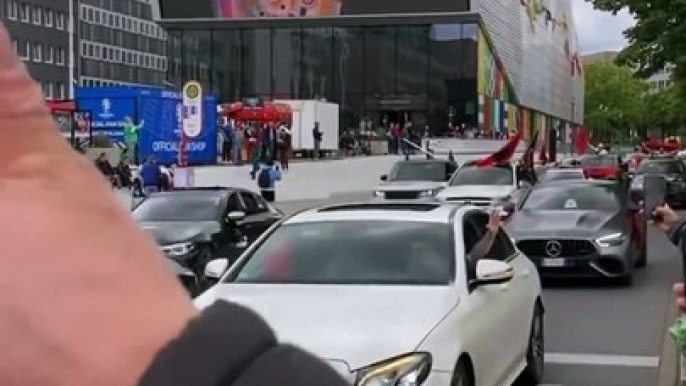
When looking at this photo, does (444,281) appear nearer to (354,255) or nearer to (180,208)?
(354,255)

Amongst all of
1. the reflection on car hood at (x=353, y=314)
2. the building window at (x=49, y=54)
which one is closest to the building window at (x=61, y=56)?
the building window at (x=49, y=54)

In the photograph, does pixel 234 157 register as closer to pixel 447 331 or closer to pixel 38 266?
pixel 447 331

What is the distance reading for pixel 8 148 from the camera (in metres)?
1.10

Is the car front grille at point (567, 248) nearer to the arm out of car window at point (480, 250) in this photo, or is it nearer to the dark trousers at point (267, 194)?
the arm out of car window at point (480, 250)

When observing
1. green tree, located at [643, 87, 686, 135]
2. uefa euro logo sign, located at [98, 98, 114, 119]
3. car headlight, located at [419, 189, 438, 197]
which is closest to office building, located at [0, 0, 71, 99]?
green tree, located at [643, 87, 686, 135]

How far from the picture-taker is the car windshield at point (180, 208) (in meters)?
16.2

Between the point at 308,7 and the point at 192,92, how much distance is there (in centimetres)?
3443

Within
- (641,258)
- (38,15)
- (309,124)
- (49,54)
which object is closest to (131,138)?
(309,124)

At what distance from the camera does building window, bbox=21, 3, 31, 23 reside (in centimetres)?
9129

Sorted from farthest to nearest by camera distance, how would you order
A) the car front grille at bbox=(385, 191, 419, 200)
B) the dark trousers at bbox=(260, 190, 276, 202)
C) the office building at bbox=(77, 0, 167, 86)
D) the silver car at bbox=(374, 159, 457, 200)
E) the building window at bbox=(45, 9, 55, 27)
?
the office building at bbox=(77, 0, 167, 86) → the building window at bbox=(45, 9, 55, 27) → the dark trousers at bbox=(260, 190, 276, 202) → the silver car at bbox=(374, 159, 457, 200) → the car front grille at bbox=(385, 191, 419, 200)

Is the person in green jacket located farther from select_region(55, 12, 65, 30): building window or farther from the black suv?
select_region(55, 12, 65, 30): building window

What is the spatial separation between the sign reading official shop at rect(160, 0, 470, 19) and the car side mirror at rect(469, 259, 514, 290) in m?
55.9

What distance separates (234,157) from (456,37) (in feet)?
77.8

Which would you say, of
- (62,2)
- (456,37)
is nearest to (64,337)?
(456,37)
